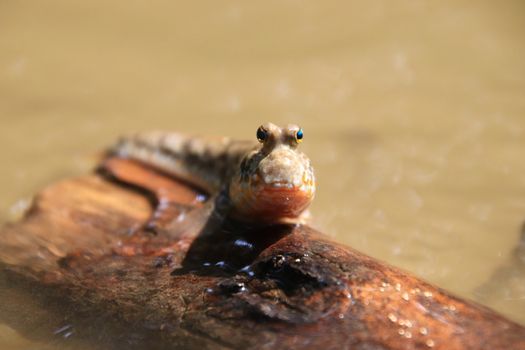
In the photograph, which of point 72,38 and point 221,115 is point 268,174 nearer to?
point 221,115

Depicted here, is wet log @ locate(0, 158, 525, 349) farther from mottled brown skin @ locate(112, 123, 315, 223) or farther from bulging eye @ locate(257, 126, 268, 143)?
bulging eye @ locate(257, 126, 268, 143)

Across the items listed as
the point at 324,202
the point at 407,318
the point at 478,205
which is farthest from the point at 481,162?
the point at 407,318

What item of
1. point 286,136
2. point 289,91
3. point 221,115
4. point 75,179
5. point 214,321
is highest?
point 289,91

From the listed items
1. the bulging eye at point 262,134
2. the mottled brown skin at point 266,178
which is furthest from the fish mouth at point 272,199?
the bulging eye at point 262,134

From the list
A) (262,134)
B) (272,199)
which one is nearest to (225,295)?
(272,199)

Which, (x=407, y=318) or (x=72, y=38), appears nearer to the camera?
(x=407, y=318)

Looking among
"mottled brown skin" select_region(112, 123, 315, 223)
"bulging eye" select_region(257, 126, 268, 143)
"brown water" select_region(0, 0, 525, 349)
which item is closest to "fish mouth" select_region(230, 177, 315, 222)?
"mottled brown skin" select_region(112, 123, 315, 223)

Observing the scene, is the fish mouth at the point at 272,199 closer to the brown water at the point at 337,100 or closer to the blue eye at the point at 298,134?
the blue eye at the point at 298,134

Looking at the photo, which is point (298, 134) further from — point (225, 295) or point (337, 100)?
point (337, 100)
